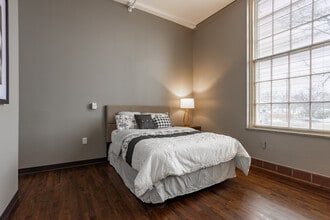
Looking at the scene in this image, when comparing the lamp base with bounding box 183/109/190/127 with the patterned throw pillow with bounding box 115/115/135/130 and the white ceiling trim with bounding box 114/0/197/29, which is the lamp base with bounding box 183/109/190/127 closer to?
the patterned throw pillow with bounding box 115/115/135/130

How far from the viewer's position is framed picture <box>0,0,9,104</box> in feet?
5.36

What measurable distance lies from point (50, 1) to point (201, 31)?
126 inches

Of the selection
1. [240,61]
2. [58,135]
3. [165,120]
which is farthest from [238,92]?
[58,135]

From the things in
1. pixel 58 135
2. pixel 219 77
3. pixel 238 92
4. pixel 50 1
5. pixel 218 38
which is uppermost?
pixel 50 1

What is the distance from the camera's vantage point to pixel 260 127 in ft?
10.9

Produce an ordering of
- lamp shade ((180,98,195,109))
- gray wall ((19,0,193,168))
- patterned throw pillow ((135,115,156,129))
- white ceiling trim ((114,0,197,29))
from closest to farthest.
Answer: gray wall ((19,0,193,168))
patterned throw pillow ((135,115,156,129))
white ceiling trim ((114,0,197,29))
lamp shade ((180,98,195,109))

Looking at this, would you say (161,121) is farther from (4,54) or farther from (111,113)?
(4,54)

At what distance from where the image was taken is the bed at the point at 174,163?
1917 millimetres

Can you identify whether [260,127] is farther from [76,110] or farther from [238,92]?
[76,110]

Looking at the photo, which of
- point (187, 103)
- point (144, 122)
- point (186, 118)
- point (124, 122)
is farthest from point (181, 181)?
point (186, 118)

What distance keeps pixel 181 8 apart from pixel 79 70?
253 cm

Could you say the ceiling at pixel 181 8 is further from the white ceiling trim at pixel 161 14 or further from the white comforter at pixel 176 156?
the white comforter at pixel 176 156

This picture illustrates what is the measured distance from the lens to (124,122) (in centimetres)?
346

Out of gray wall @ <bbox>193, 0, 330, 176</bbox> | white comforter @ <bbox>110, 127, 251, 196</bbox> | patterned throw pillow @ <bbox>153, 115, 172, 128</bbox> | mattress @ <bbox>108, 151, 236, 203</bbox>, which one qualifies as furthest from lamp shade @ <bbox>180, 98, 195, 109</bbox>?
mattress @ <bbox>108, 151, 236, 203</bbox>
